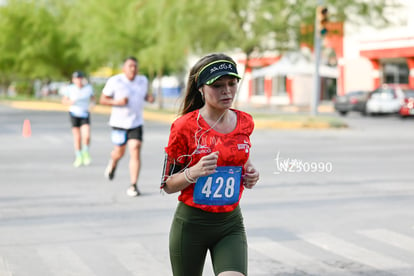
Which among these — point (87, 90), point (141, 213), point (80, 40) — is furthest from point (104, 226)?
point (80, 40)

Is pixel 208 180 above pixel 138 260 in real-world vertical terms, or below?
above

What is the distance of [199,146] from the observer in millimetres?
4113

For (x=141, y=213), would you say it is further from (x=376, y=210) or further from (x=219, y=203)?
(x=219, y=203)

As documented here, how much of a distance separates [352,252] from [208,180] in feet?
11.1

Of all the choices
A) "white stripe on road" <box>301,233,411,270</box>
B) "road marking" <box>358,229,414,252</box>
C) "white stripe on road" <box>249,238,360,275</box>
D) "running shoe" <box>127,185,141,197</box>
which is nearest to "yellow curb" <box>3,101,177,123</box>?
Result: "running shoe" <box>127,185,141,197</box>

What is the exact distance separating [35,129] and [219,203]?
23495 millimetres

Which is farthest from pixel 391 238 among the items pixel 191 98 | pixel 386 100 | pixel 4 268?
pixel 386 100

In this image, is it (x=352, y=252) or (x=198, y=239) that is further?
(x=352, y=252)

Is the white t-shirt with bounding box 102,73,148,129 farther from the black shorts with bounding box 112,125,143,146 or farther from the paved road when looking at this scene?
the paved road

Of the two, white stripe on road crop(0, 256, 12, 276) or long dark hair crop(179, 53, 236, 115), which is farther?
white stripe on road crop(0, 256, 12, 276)

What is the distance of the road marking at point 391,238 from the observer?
294 inches

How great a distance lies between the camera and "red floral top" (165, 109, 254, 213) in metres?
4.12

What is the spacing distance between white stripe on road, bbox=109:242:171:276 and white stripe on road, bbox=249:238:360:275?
951 millimetres

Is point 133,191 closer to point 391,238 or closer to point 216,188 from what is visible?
point 391,238
